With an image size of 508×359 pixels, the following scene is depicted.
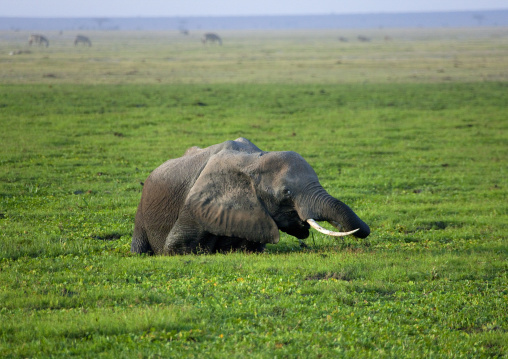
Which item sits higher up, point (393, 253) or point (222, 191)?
point (222, 191)

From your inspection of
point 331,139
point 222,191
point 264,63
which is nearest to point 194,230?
point 222,191

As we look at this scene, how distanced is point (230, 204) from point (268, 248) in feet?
5.19

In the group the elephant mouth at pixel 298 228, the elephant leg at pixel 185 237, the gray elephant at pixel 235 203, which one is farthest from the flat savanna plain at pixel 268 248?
the elephant leg at pixel 185 237

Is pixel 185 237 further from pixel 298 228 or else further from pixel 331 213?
pixel 331 213

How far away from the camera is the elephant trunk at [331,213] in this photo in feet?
31.7

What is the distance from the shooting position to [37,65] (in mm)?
57844

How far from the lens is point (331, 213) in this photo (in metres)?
9.73

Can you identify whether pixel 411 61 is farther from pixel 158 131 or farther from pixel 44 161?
pixel 44 161

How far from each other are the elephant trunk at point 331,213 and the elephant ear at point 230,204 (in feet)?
2.02

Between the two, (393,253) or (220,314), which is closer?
(220,314)

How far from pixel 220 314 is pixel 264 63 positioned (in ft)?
204

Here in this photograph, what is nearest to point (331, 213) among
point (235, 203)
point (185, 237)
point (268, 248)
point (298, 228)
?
point (298, 228)

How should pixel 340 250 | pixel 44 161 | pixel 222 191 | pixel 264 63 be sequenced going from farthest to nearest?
pixel 264 63 < pixel 44 161 < pixel 340 250 < pixel 222 191

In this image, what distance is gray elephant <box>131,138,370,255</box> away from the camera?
9.95m
